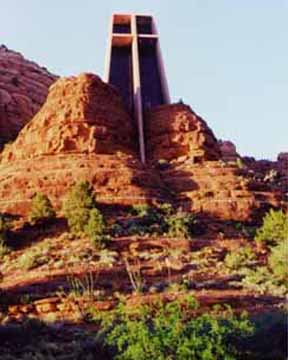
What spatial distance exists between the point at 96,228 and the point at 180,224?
3.00 meters

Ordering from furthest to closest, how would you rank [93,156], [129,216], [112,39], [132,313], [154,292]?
1. [112,39]
2. [93,156]
3. [129,216]
4. [154,292]
5. [132,313]

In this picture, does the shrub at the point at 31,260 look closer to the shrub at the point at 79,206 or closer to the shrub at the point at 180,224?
the shrub at the point at 79,206

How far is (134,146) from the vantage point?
125ft

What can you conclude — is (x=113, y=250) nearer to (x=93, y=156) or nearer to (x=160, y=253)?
(x=160, y=253)

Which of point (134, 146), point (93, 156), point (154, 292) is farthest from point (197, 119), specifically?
point (154, 292)

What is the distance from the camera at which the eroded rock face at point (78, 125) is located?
3534cm

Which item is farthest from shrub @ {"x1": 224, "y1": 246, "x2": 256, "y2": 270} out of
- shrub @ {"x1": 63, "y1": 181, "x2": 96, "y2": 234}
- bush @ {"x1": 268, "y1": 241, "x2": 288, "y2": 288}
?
shrub @ {"x1": 63, "y1": 181, "x2": 96, "y2": 234}

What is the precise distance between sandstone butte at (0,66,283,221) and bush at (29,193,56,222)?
1197mm

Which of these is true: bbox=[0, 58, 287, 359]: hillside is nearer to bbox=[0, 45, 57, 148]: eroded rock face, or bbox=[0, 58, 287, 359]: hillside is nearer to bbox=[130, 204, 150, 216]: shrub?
bbox=[130, 204, 150, 216]: shrub

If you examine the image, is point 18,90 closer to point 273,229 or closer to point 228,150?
point 228,150

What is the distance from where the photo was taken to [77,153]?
34344mm

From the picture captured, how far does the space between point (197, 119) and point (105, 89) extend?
4.63 metres

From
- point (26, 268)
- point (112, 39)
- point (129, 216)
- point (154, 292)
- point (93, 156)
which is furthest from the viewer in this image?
point (112, 39)

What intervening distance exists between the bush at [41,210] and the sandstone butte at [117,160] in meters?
1.20
